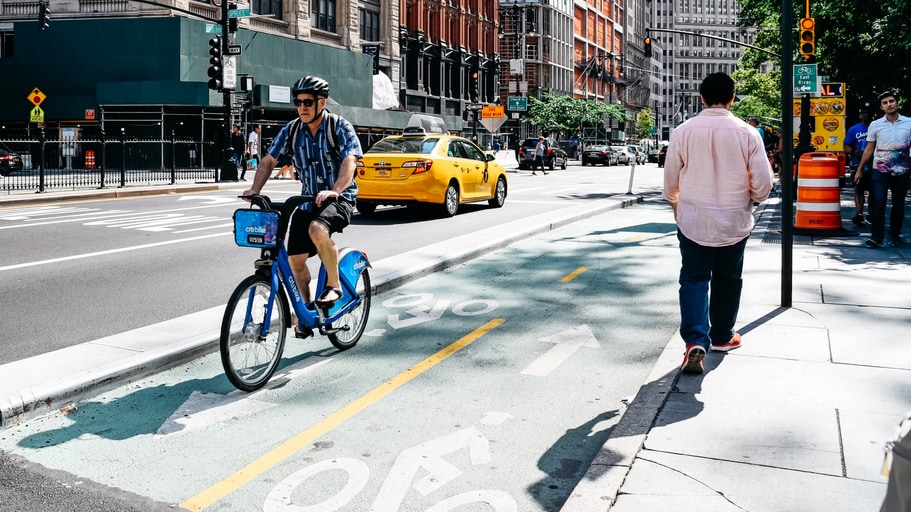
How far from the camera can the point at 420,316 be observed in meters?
7.95

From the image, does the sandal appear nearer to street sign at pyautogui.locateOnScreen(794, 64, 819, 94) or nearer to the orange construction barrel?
the orange construction barrel

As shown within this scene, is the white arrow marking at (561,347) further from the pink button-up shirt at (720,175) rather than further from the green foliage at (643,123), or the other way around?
the green foliage at (643,123)

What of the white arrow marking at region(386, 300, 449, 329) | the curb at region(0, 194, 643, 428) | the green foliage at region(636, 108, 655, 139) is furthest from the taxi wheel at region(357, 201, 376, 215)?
the green foliage at region(636, 108, 655, 139)

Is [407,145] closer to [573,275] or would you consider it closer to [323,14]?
[573,275]

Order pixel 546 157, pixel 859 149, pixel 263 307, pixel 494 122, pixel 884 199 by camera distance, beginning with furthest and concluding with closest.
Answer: pixel 494 122 → pixel 546 157 → pixel 859 149 → pixel 884 199 → pixel 263 307

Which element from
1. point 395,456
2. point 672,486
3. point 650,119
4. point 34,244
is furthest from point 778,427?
point 650,119

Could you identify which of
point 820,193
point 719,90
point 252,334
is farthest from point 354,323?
point 820,193

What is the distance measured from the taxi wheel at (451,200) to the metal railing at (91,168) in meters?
11.3

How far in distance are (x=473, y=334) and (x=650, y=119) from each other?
147 m

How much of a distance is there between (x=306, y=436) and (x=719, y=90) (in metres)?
3.40

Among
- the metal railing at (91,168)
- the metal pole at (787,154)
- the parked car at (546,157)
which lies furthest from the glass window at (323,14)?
A: the metal pole at (787,154)

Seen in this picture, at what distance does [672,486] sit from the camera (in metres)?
3.85

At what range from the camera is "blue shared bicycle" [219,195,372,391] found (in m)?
5.40

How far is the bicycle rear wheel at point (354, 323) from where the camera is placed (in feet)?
21.5
